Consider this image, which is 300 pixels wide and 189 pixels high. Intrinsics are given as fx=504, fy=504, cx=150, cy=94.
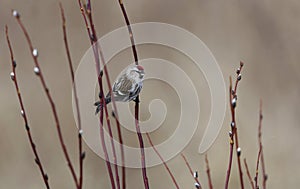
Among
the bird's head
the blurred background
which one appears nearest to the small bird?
→ the bird's head

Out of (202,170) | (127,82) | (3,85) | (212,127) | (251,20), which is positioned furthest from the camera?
(251,20)

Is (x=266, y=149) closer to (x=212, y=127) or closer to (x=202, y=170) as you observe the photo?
(x=202, y=170)

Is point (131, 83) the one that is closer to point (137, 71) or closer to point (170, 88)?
point (137, 71)

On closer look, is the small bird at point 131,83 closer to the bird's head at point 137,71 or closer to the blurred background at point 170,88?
the bird's head at point 137,71

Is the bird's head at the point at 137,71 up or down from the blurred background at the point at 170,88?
down

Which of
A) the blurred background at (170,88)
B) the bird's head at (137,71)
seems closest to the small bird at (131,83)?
the bird's head at (137,71)

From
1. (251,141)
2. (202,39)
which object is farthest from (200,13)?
(251,141)

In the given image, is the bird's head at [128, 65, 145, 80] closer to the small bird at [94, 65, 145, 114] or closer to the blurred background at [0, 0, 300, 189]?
the small bird at [94, 65, 145, 114]

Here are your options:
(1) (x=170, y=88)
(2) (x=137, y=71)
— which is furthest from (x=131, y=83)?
(1) (x=170, y=88)
